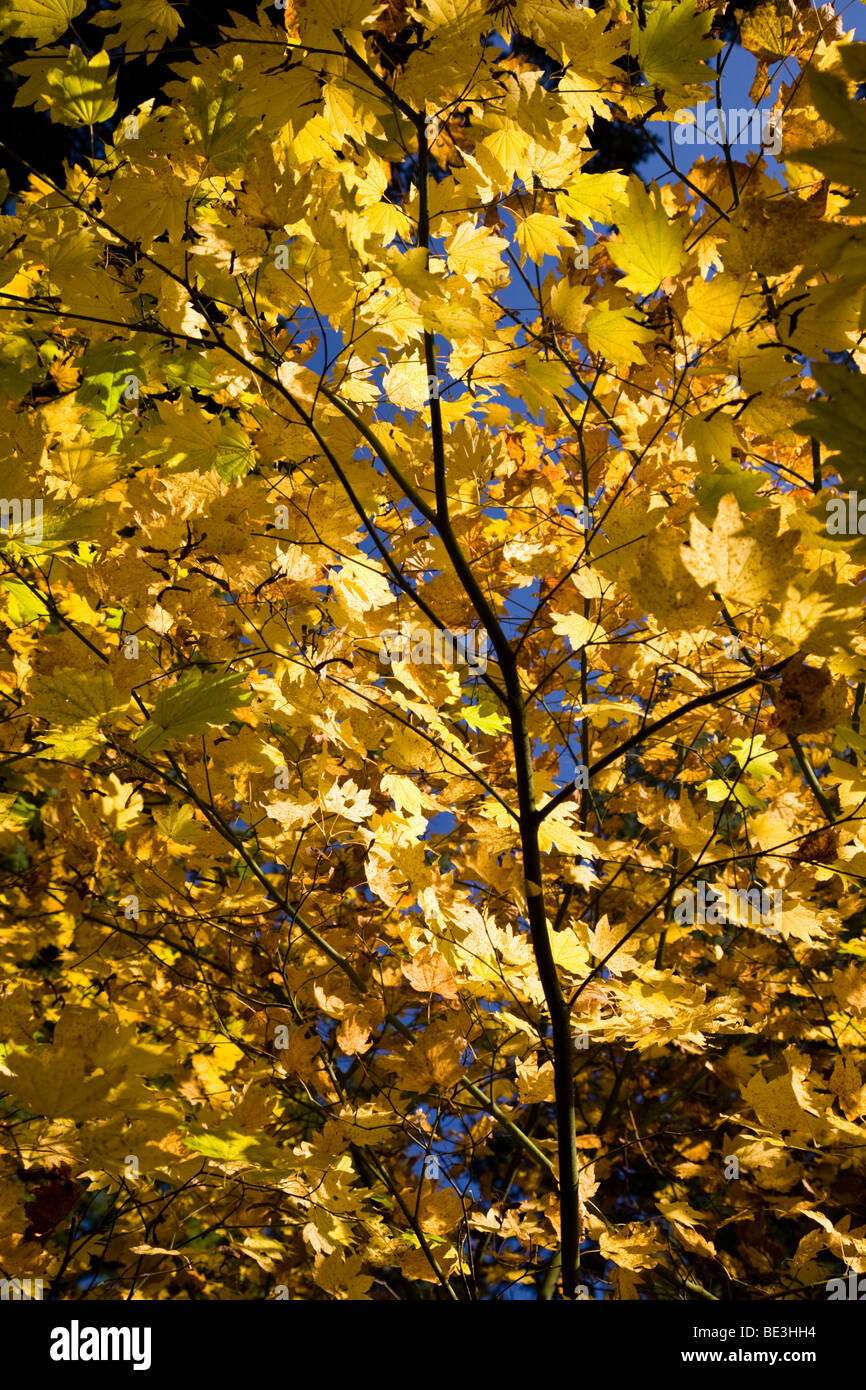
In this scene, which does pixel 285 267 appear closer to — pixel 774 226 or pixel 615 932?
pixel 774 226

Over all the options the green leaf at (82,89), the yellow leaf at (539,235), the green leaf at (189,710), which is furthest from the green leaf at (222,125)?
the green leaf at (189,710)

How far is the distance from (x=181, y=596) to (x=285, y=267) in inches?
23.1

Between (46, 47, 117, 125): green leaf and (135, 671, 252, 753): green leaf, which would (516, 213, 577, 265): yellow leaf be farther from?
(135, 671, 252, 753): green leaf

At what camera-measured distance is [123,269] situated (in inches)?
62.0

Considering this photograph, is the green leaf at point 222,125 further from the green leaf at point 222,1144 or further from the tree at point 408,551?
the green leaf at point 222,1144

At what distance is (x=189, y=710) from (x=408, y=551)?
855 mm

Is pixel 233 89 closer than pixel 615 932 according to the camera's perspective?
Yes

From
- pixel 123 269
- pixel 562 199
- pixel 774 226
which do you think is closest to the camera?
pixel 774 226

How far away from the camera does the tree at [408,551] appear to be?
95 cm

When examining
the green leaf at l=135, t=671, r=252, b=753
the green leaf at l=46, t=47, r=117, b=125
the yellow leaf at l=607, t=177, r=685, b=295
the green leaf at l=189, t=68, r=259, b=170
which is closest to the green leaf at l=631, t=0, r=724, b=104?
the yellow leaf at l=607, t=177, r=685, b=295

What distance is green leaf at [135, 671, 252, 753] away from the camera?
98 centimetres

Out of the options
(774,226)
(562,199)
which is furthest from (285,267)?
(774,226)

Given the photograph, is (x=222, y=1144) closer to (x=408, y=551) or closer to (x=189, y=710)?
(x=189, y=710)
